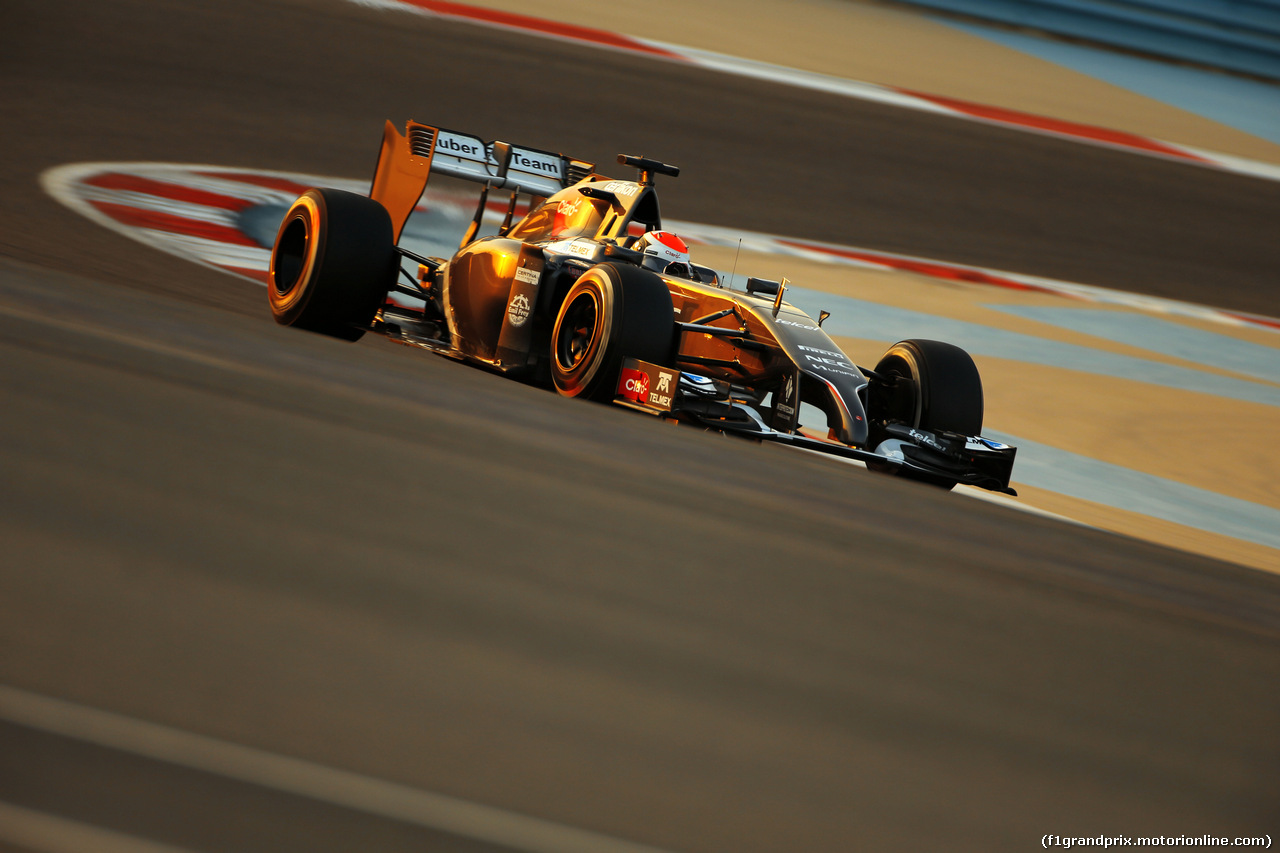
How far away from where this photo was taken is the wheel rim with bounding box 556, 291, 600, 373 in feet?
20.2

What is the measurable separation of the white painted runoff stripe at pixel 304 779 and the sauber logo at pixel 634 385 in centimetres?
365

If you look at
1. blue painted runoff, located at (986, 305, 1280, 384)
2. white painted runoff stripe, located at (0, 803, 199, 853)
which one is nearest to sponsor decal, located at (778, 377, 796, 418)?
white painted runoff stripe, located at (0, 803, 199, 853)

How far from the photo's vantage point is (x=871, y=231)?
546 inches

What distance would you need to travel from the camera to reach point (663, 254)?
22.4 ft

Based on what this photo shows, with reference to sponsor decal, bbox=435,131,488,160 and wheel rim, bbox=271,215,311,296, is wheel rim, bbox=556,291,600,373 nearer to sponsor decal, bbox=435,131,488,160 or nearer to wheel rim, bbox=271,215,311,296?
wheel rim, bbox=271,215,311,296

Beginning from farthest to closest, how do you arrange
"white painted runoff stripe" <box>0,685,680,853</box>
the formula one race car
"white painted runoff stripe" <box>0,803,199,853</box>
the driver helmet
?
the driver helmet
the formula one race car
"white painted runoff stripe" <box>0,685,680,853</box>
"white painted runoff stripe" <box>0,803,199,853</box>

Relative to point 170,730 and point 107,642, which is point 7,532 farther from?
point 170,730

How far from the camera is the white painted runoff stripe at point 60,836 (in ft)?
6.18

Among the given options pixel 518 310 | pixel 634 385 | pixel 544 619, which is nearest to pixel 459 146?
pixel 518 310

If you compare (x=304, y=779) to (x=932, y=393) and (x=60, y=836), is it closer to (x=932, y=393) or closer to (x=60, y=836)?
(x=60, y=836)

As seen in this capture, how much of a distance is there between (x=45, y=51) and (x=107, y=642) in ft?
42.4

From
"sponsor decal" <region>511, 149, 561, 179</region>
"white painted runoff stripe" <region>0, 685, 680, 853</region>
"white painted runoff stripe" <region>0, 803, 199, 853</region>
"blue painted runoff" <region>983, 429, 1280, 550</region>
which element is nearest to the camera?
"white painted runoff stripe" <region>0, 803, 199, 853</region>

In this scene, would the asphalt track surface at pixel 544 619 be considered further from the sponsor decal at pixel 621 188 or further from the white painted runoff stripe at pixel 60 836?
the sponsor decal at pixel 621 188

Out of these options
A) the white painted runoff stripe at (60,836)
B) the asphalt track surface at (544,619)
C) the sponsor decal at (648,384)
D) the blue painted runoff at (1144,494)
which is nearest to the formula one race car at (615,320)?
the sponsor decal at (648,384)
